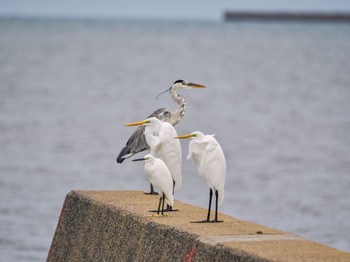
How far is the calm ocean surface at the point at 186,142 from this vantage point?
46.1ft

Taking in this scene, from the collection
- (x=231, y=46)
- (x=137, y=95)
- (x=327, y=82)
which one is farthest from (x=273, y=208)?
(x=231, y=46)

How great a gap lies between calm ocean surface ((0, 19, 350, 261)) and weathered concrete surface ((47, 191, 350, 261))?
10.8ft

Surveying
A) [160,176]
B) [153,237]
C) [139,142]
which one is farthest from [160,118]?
[153,237]

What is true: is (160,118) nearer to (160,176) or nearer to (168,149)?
(168,149)

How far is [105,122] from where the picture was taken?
2684 centimetres

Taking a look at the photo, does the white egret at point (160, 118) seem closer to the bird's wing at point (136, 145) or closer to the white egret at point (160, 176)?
the bird's wing at point (136, 145)

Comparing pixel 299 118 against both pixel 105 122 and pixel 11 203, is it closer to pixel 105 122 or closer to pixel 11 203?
pixel 105 122

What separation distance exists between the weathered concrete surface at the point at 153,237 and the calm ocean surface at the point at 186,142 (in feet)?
10.8

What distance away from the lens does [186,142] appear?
17.9 m

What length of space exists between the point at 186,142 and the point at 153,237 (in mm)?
10981

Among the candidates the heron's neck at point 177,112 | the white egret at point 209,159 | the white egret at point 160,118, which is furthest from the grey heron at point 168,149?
the heron's neck at point 177,112

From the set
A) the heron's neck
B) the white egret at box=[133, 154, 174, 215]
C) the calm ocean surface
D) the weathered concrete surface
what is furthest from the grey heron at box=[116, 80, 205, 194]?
the white egret at box=[133, 154, 174, 215]

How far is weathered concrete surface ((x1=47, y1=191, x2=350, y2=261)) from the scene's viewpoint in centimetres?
621

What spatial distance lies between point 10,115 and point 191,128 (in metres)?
6.60
